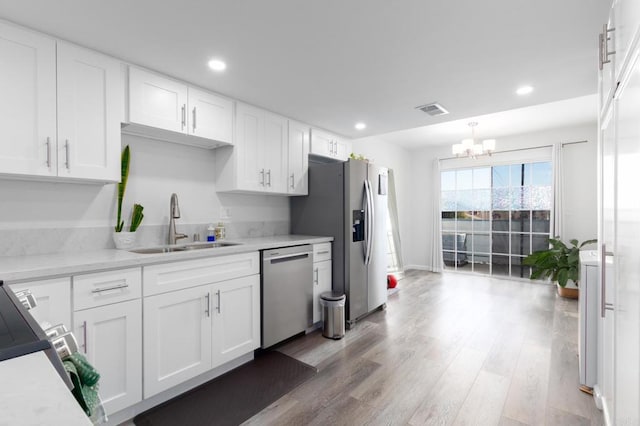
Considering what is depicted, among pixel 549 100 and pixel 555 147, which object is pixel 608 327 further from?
pixel 555 147

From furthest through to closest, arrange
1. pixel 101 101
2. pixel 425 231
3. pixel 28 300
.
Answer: pixel 425 231
pixel 101 101
pixel 28 300

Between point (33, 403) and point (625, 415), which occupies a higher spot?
point (33, 403)

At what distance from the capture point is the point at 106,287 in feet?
5.55

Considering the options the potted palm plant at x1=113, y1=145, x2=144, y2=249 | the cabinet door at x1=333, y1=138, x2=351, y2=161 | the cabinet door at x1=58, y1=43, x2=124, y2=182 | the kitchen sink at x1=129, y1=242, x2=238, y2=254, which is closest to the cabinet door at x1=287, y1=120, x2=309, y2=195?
the cabinet door at x1=333, y1=138, x2=351, y2=161

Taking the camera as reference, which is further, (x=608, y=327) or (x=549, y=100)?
(x=549, y=100)

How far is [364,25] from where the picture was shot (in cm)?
177

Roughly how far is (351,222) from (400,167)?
10.6 feet

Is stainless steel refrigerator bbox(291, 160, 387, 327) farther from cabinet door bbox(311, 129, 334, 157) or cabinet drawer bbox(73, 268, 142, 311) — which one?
cabinet drawer bbox(73, 268, 142, 311)

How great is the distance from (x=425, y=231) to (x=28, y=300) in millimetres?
6080

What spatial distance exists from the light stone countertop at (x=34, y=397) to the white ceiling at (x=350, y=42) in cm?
174

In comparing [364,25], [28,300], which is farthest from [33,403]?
[364,25]

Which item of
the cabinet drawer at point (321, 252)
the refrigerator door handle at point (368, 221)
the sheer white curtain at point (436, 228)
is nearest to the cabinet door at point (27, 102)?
the cabinet drawer at point (321, 252)

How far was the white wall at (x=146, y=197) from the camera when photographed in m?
1.93

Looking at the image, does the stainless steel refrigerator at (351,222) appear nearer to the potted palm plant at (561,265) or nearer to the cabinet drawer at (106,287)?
the cabinet drawer at (106,287)
